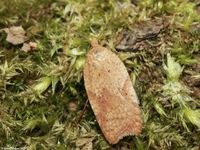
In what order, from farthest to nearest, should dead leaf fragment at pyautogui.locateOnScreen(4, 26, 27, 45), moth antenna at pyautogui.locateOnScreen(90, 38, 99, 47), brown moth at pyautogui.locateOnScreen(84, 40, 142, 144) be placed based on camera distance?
dead leaf fragment at pyautogui.locateOnScreen(4, 26, 27, 45) → moth antenna at pyautogui.locateOnScreen(90, 38, 99, 47) → brown moth at pyautogui.locateOnScreen(84, 40, 142, 144)

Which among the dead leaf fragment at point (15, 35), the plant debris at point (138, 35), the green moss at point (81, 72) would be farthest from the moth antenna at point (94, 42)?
the dead leaf fragment at point (15, 35)

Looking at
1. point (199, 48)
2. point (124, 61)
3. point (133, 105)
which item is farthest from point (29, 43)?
point (199, 48)

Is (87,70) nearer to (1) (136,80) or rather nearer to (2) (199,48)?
(1) (136,80)

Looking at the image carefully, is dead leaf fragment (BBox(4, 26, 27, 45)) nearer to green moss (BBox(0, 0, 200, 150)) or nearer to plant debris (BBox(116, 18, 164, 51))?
green moss (BBox(0, 0, 200, 150))

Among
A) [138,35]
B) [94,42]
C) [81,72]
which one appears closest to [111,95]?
[81,72]

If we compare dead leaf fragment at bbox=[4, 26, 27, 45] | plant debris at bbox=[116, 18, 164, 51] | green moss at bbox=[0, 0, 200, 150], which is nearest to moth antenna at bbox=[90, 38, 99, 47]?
green moss at bbox=[0, 0, 200, 150]

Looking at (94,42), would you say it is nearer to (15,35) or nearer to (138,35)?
(138,35)
